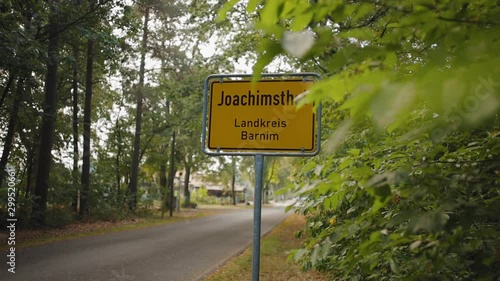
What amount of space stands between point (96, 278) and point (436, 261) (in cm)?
785

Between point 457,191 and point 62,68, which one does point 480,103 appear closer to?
point 457,191

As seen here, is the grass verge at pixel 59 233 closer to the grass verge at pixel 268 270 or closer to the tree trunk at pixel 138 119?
the tree trunk at pixel 138 119

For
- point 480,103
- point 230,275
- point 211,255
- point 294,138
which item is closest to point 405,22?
point 480,103

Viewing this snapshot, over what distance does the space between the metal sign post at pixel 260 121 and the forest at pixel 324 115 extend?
0.25m

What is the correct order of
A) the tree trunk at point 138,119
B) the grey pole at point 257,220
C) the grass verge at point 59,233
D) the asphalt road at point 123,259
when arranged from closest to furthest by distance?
the grey pole at point 257,220 < the asphalt road at point 123,259 < the grass verge at point 59,233 < the tree trunk at point 138,119

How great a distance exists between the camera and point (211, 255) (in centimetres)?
1153

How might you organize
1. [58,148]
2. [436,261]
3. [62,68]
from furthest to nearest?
1. [58,148]
2. [62,68]
3. [436,261]

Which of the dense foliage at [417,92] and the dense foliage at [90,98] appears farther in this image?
the dense foliage at [90,98]

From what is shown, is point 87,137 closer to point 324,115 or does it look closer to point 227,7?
point 324,115

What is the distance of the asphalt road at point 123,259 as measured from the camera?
8328 mm

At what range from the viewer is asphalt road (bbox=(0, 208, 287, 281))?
27.3 ft

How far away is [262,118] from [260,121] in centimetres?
2

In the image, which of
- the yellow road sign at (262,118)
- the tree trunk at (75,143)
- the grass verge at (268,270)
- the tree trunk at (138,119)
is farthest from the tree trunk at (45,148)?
the yellow road sign at (262,118)

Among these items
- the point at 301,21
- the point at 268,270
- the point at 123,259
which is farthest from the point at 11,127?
the point at 301,21
